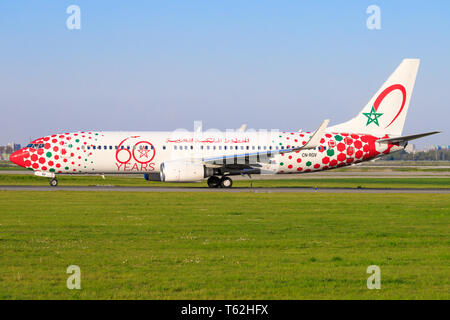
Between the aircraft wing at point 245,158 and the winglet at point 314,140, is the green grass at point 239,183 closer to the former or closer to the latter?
the aircraft wing at point 245,158

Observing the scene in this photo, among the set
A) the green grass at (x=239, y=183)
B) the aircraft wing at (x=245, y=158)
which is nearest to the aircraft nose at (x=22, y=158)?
the green grass at (x=239, y=183)

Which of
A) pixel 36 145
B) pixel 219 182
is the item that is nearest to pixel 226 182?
pixel 219 182

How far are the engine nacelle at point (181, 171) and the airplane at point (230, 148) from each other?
0.23ft

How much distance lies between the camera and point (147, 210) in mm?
27344

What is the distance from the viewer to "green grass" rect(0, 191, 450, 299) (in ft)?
39.2

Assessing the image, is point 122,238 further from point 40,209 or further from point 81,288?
point 40,209

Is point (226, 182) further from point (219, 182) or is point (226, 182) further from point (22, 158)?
point (22, 158)

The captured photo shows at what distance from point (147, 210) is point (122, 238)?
28.7ft

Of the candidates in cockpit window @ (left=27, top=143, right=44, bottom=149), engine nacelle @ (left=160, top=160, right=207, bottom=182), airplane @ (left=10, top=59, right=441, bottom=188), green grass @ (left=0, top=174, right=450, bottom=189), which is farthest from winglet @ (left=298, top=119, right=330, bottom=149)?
cockpit window @ (left=27, top=143, right=44, bottom=149)

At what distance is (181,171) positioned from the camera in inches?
1671

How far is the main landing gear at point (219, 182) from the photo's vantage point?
46.1 m

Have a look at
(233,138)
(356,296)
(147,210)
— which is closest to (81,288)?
(356,296)

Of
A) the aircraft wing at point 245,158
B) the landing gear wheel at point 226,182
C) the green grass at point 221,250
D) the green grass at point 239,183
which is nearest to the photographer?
the green grass at point 221,250

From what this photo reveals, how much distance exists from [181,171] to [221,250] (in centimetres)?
2614
